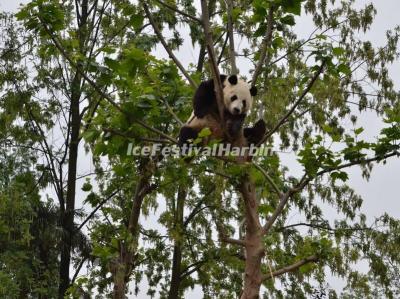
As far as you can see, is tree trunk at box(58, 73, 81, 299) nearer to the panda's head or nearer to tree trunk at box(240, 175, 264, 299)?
the panda's head

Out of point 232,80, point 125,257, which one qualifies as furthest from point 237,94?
point 125,257

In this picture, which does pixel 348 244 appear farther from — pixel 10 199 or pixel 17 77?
pixel 17 77

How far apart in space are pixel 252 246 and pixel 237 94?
2.09 meters

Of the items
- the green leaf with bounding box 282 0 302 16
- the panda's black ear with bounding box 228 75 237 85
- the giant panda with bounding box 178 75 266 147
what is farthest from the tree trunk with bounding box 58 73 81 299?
the green leaf with bounding box 282 0 302 16

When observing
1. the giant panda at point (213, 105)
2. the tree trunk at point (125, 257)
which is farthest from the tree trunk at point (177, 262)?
the giant panda at point (213, 105)

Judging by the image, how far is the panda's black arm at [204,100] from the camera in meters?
6.59

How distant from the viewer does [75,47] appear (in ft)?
22.1

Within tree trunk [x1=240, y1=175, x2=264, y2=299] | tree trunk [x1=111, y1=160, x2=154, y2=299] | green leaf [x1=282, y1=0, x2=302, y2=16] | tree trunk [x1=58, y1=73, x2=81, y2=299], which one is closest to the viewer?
tree trunk [x1=240, y1=175, x2=264, y2=299]

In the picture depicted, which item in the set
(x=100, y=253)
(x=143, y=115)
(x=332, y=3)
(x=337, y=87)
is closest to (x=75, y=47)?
(x=143, y=115)

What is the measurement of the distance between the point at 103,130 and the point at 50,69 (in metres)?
9.21

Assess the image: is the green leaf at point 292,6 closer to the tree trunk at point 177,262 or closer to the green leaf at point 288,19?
the green leaf at point 288,19

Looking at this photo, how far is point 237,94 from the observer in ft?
22.0

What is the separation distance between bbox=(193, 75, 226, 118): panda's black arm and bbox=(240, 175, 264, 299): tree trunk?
154cm

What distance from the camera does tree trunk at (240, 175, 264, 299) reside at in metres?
5.16
